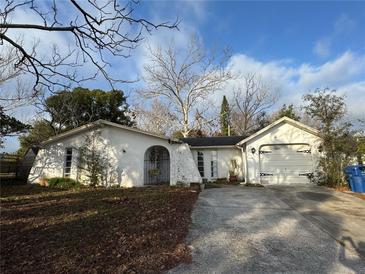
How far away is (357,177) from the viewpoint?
1153 cm

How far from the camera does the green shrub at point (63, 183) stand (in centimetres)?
1405

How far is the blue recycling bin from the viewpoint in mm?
11338

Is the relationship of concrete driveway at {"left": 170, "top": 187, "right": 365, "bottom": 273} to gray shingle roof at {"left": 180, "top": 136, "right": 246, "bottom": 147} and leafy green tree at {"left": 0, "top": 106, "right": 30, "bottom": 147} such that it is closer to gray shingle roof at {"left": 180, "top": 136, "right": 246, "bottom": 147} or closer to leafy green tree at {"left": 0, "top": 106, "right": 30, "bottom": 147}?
gray shingle roof at {"left": 180, "top": 136, "right": 246, "bottom": 147}

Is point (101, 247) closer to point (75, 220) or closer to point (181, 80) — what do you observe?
point (75, 220)

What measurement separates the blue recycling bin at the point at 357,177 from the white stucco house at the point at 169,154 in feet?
8.52

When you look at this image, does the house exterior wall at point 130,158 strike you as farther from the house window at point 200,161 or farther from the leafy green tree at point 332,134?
the leafy green tree at point 332,134

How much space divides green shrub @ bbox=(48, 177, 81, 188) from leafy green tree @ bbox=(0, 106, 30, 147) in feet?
15.5

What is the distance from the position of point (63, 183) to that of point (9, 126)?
19.0ft

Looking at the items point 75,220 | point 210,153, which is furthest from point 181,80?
point 75,220

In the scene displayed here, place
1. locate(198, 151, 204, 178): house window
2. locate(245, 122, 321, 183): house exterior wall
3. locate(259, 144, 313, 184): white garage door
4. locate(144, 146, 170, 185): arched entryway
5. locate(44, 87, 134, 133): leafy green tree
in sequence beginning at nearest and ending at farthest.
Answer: locate(259, 144, 313, 184): white garage door → locate(245, 122, 321, 183): house exterior wall → locate(144, 146, 170, 185): arched entryway → locate(198, 151, 204, 178): house window → locate(44, 87, 134, 133): leafy green tree

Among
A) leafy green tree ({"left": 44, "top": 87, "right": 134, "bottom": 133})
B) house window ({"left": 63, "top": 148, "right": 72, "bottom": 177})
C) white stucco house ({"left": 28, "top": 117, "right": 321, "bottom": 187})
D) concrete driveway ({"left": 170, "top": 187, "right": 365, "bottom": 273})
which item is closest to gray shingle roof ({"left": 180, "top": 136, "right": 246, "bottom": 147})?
white stucco house ({"left": 28, "top": 117, "right": 321, "bottom": 187})

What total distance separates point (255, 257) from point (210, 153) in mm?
13487

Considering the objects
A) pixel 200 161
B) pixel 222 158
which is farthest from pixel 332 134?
pixel 200 161

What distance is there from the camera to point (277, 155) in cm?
1515
